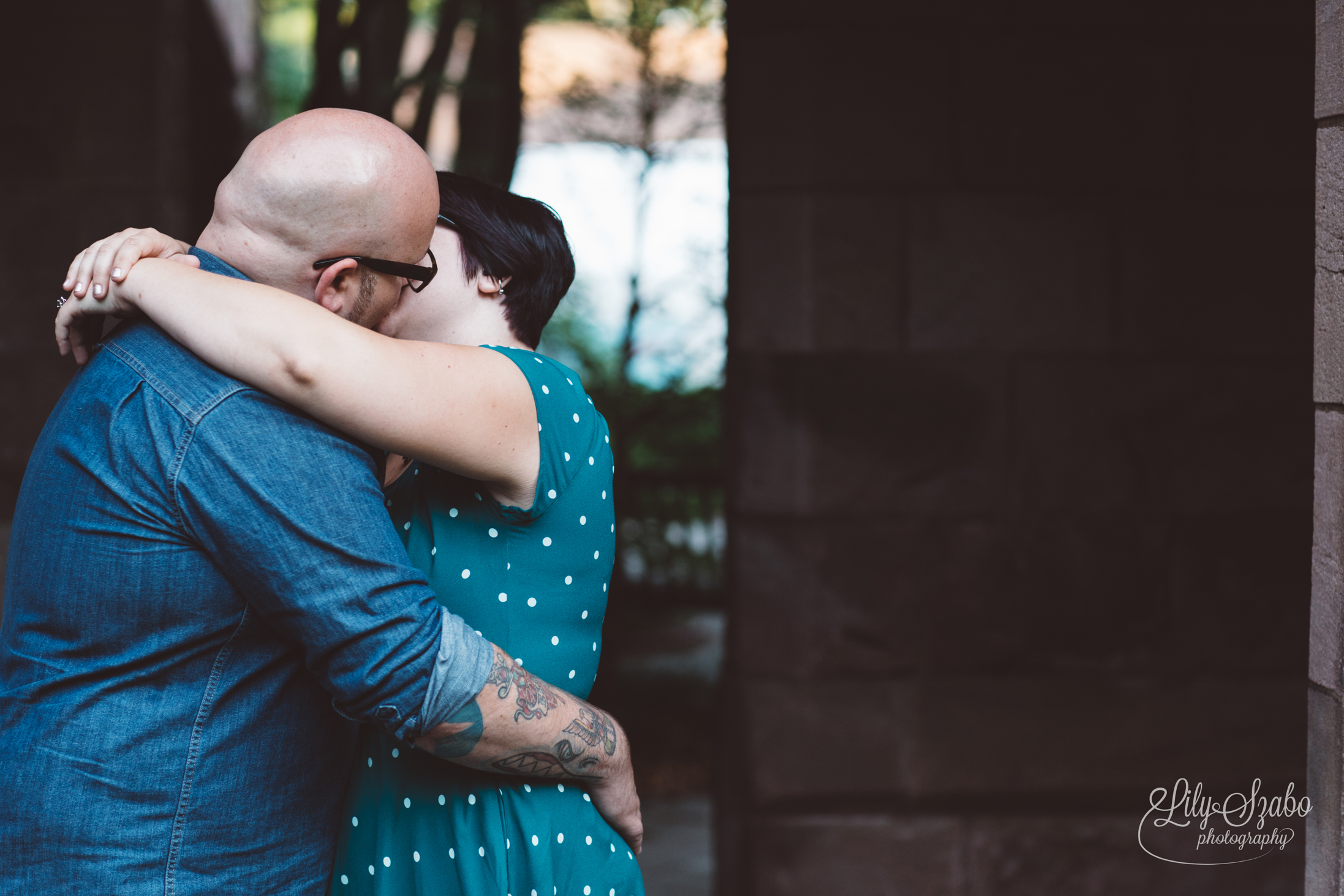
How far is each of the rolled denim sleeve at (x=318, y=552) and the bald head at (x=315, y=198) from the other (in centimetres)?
22

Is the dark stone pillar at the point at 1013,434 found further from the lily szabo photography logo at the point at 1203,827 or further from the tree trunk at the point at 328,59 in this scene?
the tree trunk at the point at 328,59

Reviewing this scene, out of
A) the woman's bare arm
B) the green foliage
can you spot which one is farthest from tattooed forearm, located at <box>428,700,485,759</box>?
the green foliage

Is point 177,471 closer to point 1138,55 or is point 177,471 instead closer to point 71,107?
point 71,107

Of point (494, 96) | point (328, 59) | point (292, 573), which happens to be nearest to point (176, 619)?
point (292, 573)

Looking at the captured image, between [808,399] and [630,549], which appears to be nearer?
[808,399]

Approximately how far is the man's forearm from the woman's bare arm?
27 centimetres

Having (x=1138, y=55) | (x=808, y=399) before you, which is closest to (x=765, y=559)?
(x=808, y=399)

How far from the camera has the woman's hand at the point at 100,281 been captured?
4.46ft

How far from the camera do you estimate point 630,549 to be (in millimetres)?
8422

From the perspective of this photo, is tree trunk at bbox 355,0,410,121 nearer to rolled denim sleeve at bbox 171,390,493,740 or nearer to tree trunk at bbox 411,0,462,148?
tree trunk at bbox 411,0,462,148

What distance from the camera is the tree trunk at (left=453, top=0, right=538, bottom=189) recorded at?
4961mm

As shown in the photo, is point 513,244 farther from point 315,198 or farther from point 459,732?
point 459,732

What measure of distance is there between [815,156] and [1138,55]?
1031 millimetres

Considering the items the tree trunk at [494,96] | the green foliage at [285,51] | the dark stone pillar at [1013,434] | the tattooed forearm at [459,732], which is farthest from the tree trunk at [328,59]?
the green foliage at [285,51]
